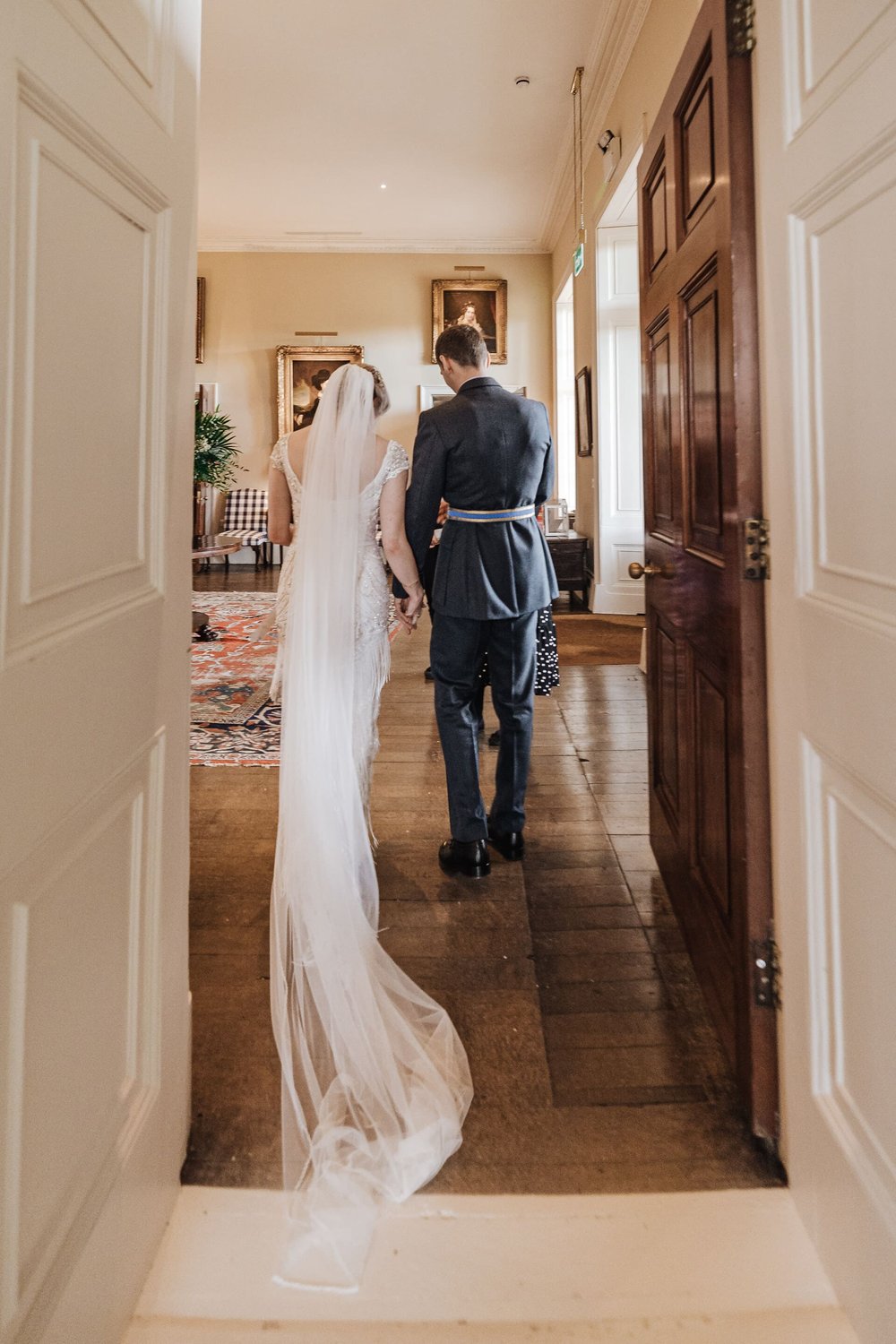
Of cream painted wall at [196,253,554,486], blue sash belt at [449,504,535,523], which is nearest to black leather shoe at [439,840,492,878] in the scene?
blue sash belt at [449,504,535,523]

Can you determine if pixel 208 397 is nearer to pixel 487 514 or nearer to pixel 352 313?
pixel 352 313

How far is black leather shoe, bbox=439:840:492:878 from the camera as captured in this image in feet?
8.48

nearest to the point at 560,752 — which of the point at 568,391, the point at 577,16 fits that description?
the point at 577,16

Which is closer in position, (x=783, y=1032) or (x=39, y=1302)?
(x=39, y=1302)

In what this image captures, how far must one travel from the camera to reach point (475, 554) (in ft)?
8.17

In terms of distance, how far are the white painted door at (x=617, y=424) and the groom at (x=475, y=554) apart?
4540 mm

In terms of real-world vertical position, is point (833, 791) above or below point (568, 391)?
below

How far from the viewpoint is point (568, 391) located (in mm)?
9984

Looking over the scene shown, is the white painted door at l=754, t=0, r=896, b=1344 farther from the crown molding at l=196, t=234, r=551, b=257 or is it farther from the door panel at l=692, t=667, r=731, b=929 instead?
the crown molding at l=196, t=234, r=551, b=257

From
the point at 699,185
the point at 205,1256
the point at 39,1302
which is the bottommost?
the point at 205,1256

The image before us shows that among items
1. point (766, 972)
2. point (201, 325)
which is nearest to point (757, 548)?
point (766, 972)

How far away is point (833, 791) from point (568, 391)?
948 centimetres

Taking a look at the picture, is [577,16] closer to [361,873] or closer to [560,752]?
[560,752]

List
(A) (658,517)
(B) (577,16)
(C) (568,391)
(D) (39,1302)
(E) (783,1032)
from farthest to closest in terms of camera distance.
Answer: (C) (568,391), (B) (577,16), (A) (658,517), (E) (783,1032), (D) (39,1302)
